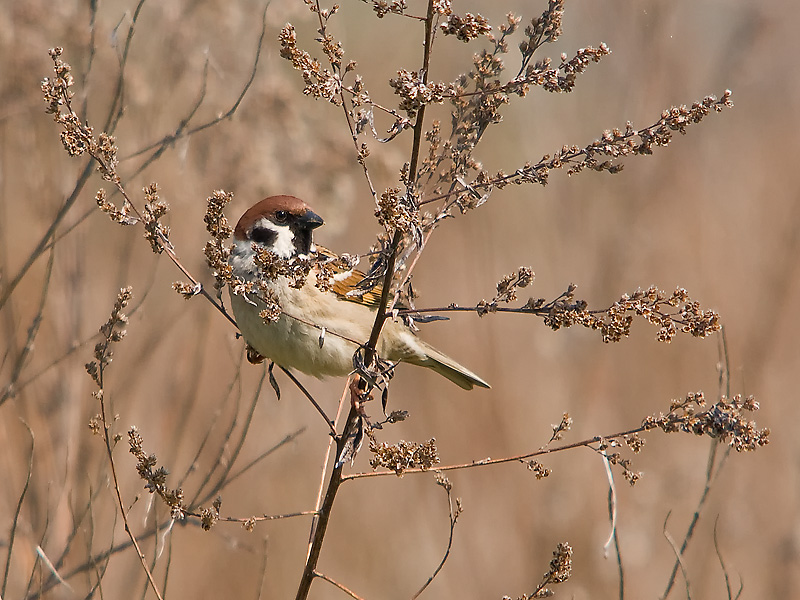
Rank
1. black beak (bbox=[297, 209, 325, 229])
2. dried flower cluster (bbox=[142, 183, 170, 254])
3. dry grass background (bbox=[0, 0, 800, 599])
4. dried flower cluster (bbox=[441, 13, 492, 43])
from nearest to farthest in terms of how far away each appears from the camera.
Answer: dried flower cluster (bbox=[441, 13, 492, 43]) < dried flower cluster (bbox=[142, 183, 170, 254]) < black beak (bbox=[297, 209, 325, 229]) < dry grass background (bbox=[0, 0, 800, 599])

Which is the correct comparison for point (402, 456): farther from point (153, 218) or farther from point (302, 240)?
point (302, 240)

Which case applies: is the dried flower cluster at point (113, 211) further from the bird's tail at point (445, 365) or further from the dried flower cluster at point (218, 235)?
the bird's tail at point (445, 365)

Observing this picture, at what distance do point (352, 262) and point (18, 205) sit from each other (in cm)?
439

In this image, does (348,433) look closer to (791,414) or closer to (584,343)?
(584,343)

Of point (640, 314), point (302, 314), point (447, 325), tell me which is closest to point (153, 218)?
point (640, 314)

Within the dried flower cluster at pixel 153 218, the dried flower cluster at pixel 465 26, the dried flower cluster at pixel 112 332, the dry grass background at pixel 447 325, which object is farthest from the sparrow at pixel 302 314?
the dried flower cluster at pixel 465 26

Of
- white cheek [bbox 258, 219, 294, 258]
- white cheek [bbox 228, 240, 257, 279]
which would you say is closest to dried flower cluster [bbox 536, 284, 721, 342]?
white cheek [bbox 228, 240, 257, 279]

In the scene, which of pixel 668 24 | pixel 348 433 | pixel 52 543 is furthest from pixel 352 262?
pixel 668 24

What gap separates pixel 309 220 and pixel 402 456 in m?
1.45

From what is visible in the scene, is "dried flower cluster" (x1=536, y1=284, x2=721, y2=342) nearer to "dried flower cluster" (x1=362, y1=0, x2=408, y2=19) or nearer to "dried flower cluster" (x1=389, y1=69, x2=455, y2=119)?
"dried flower cluster" (x1=389, y1=69, x2=455, y2=119)

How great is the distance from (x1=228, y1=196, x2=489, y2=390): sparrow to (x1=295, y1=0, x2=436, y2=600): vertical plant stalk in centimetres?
85

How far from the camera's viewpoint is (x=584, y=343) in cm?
438

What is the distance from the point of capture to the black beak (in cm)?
288

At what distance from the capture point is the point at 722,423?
4.91ft
